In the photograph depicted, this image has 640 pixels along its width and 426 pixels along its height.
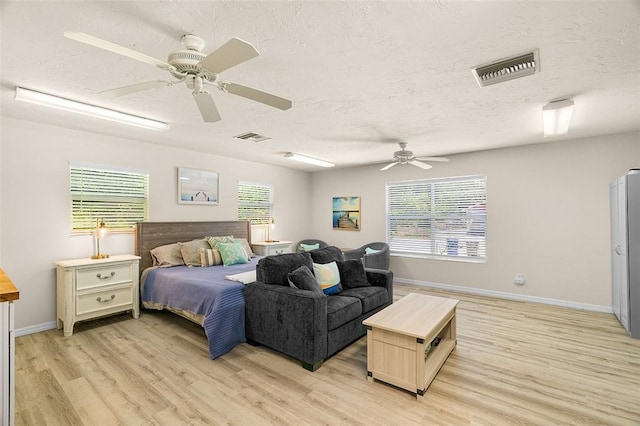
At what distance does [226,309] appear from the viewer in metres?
3.06

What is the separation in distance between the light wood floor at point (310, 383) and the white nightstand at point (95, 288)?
263 mm

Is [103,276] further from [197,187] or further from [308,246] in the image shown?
[308,246]

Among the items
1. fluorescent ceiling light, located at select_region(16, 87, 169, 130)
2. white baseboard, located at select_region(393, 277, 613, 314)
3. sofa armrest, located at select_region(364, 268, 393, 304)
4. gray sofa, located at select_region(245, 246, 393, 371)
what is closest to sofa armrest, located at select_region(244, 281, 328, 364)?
gray sofa, located at select_region(245, 246, 393, 371)

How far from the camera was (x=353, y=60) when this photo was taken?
2166 mm

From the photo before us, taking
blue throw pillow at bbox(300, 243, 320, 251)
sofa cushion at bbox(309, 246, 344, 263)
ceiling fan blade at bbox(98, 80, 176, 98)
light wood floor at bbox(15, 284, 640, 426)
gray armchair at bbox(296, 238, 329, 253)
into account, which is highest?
ceiling fan blade at bbox(98, 80, 176, 98)

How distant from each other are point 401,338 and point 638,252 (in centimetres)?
313

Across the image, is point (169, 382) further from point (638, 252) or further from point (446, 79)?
point (638, 252)

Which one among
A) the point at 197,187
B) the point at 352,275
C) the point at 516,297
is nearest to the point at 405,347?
the point at 352,275

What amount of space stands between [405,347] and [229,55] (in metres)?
2.32

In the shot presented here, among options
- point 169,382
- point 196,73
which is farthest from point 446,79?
point 169,382

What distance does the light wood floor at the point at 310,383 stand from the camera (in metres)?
2.10

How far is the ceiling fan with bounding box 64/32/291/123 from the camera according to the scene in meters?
1.46

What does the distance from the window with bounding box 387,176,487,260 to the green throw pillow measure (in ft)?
10.3

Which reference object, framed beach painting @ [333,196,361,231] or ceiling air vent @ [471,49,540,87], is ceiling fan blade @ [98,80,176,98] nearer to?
ceiling air vent @ [471,49,540,87]
